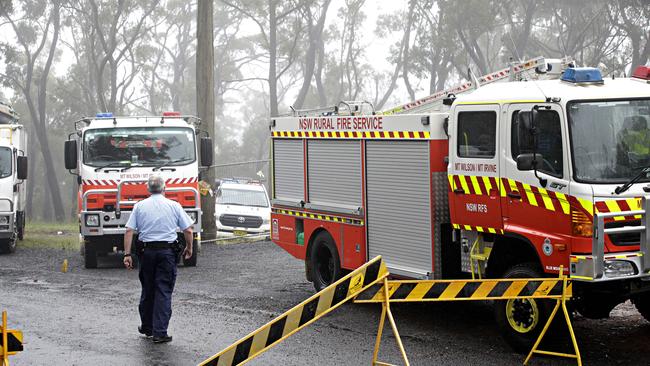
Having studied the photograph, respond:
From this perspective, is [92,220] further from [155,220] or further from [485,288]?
[485,288]

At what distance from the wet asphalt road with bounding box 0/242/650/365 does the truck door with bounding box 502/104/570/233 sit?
131 cm

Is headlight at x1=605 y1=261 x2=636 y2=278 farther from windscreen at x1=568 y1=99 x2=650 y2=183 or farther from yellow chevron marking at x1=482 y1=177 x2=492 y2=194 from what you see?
yellow chevron marking at x1=482 y1=177 x2=492 y2=194

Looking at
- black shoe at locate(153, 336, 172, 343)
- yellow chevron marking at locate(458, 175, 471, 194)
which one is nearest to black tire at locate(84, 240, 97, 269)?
black shoe at locate(153, 336, 172, 343)

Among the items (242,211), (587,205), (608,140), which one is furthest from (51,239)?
(587,205)

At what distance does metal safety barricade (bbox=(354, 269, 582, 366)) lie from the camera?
28.0 feet

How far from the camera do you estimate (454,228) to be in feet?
36.2

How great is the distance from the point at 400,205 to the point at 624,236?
3.07m

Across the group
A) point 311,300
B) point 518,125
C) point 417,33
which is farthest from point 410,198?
point 417,33

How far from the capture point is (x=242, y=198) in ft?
91.6

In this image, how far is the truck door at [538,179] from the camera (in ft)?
31.5

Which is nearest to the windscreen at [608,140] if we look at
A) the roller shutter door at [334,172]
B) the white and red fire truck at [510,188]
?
the white and red fire truck at [510,188]

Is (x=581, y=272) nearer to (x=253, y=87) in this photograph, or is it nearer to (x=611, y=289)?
(x=611, y=289)

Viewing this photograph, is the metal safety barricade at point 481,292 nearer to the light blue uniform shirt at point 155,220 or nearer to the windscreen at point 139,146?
the light blue uniform shirt at point 155,220

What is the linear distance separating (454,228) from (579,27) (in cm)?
3561
